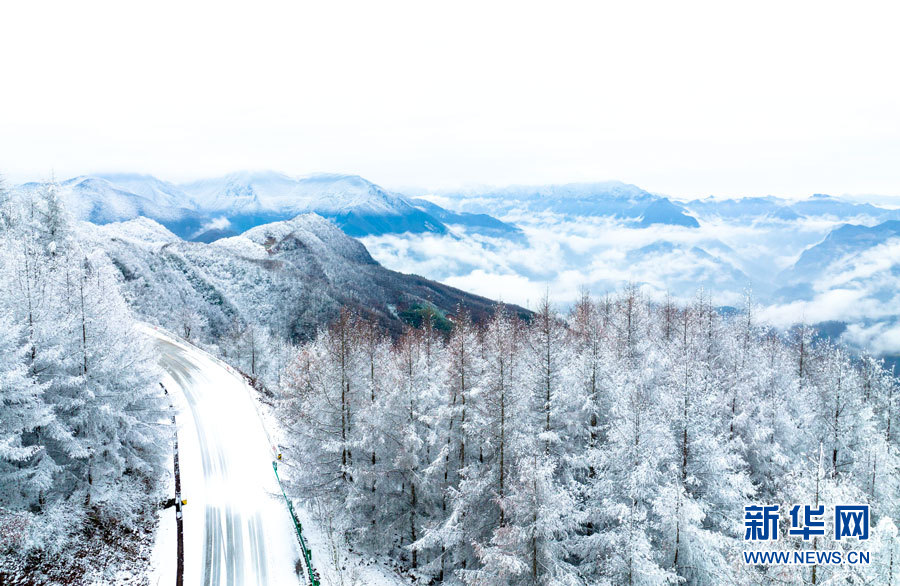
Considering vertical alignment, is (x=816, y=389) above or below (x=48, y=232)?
below

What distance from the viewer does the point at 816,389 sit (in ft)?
103

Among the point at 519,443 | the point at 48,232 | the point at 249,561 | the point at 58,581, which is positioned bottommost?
the point at 249,561

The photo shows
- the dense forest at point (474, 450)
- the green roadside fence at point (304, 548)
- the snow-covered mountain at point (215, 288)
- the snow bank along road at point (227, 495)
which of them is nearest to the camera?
the dense forest at point (474, 450)

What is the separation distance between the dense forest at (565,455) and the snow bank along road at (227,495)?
11.2 feet

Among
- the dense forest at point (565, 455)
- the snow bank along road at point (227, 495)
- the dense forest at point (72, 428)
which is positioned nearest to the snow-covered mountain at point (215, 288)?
the snow bank along road at point (227, 495)

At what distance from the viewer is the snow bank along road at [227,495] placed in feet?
73.3

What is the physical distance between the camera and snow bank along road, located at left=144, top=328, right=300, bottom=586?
22.3m

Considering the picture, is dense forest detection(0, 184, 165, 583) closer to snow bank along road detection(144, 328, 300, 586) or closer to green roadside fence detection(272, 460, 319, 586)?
snow bank along road detection(144, 328, 300, 586)

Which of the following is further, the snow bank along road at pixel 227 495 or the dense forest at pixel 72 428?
the snow bank along road at pixel 227 495

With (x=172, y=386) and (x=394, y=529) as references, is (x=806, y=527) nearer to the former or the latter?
(x=394, y=529)

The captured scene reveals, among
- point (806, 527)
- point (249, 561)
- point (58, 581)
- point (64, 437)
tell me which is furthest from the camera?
point (249, 561)

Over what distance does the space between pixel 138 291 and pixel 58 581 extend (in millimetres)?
90470

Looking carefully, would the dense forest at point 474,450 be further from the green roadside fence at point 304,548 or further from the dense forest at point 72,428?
the green roadside fence at point 304,548

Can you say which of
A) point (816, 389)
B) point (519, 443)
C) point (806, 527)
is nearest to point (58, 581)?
point (519, 443)
